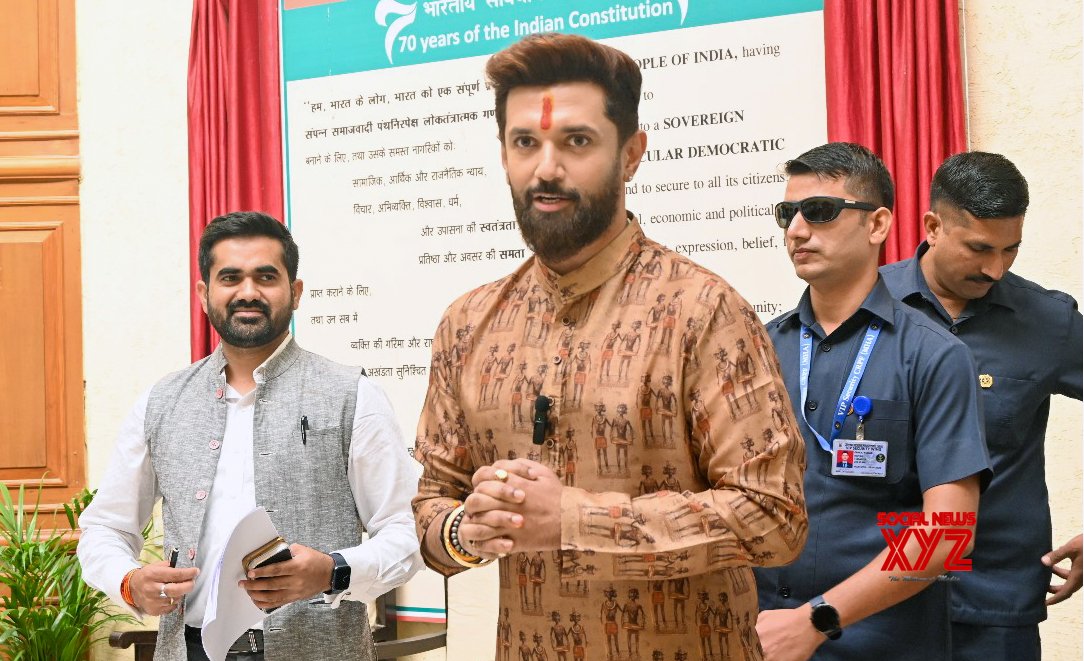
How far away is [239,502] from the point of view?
2.58 m

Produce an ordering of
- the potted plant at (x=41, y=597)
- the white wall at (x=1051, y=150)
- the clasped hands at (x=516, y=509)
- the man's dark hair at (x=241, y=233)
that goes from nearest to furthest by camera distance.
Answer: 1. the clasped hands at (x=516, y=509)
2. the man's dark hair at (x=241, y=233)
3. the white wall at (x=1051, y=150)
4. the potted plant at (x=41, y=597)

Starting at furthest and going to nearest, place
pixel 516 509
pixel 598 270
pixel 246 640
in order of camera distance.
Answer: pixel 246 640, pixel 598 270, pixel 516 509

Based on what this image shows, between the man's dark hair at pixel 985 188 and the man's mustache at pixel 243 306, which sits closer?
the man's dark hair at pixel 985 188

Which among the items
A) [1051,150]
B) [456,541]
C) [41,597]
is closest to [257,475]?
[456,541]

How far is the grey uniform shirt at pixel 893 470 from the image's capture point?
213 cm

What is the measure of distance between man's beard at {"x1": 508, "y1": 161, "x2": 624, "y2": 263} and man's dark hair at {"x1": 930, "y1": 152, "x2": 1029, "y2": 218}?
4.06 ft

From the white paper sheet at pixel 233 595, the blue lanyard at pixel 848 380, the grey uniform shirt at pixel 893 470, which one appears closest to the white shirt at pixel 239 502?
the white paper sheet at pixel 233 595

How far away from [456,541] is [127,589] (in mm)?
1251

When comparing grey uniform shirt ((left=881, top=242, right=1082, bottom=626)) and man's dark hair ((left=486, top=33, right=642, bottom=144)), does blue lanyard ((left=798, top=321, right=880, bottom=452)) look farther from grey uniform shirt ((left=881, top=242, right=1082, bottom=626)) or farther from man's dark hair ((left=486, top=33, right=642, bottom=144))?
man's dark hair ((left=486, top=33, right=642, bottom=144))

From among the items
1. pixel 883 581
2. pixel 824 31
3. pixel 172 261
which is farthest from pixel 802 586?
pixel 172 261

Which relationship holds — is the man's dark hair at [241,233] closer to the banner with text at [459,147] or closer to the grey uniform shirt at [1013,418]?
the banner with text at [459,147]

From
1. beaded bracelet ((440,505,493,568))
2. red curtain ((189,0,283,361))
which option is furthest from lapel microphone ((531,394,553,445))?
red curtain ((189,0,283,361))

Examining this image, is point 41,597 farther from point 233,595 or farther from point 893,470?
point 893,470

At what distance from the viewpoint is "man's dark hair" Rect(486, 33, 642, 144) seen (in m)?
1.70
